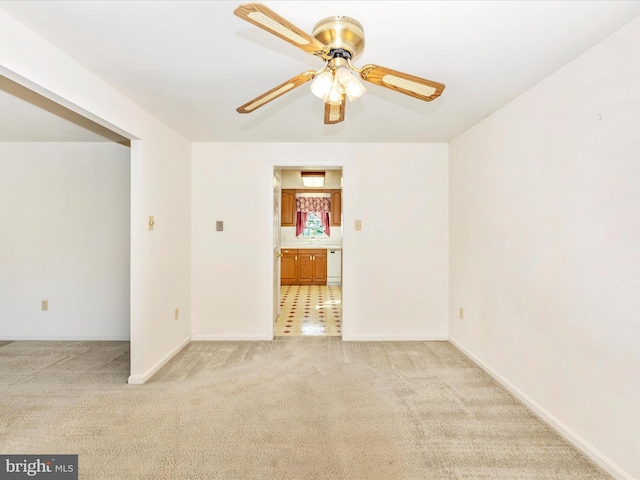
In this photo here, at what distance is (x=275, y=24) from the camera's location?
3.78ft

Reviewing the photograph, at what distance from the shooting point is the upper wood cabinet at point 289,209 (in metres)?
7.70

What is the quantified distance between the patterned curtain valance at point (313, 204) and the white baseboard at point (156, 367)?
476 centimetres

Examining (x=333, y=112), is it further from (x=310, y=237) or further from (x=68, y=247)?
(x=310, y=237)

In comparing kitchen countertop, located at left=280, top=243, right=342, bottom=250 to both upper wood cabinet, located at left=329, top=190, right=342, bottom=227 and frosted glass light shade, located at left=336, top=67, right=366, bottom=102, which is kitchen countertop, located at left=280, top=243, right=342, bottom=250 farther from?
frosted glass light shade, located at left=336, top=67, right=366, bottom=102

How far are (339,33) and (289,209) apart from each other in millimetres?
6454

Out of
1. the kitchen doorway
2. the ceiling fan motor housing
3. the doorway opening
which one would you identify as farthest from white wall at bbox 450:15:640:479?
the doorway opening

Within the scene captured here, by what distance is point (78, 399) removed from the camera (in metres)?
2.44

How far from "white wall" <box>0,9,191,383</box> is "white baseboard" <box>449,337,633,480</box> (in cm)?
296

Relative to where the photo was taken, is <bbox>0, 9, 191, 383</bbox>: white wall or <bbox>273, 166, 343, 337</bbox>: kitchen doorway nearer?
<bbox>0, 9, 191, 383</bbox>: white wall

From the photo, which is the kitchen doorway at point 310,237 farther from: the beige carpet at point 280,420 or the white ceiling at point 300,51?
the white ceiling at point 300,51

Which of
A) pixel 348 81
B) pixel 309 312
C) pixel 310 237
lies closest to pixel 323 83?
pixel 348 81

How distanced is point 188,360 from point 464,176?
11.0 ft

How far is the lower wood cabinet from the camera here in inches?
292

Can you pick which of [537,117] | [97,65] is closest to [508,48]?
[537,117]
